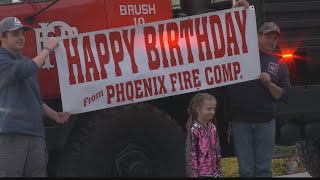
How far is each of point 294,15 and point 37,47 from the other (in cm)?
238

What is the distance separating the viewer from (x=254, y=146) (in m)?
5.22

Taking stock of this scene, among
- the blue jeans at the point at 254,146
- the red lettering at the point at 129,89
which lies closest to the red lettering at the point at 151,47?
the red lettering at the point at 129,89

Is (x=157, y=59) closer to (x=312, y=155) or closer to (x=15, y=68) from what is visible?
(x=15, y=68)

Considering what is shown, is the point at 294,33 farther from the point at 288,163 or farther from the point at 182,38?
the point at 288,163

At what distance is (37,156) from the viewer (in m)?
4.41

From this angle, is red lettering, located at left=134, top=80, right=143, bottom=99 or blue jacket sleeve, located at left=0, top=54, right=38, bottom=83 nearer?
blue jacket sleeve, located at left=0, top=54, right=38, bottom=83

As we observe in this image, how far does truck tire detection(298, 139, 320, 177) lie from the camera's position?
697 centimetres

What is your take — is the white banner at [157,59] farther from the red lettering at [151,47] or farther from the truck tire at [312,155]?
the truck tire at [312,155]

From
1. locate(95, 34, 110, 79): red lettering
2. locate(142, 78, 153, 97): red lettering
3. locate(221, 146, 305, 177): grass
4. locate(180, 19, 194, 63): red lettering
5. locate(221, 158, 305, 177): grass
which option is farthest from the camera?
locate(221, 158, 305, 177): grass

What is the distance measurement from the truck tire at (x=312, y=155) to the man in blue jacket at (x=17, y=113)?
142 inches

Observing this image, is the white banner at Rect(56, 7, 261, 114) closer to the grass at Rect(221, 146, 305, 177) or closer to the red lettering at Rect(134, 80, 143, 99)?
the red lettering at Rect(134, 80, 143, 99)

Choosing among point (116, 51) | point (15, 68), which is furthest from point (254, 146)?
point (15, 68)

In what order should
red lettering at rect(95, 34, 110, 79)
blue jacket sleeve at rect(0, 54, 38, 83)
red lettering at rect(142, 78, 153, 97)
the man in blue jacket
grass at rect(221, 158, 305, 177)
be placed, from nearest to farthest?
blue jacket sleeve at rect(0, 54, 38, 83)
the man in blue jacket
red lettering at rect(95, 34, 110, 79)
red lettering at rect(142, 78, 153, 97)
grass at rect(221, 158, 305, 177)

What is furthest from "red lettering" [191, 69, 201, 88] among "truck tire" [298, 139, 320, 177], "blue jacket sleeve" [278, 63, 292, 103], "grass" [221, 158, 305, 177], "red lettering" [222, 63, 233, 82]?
"grass" [221, 158, 305, 177]
